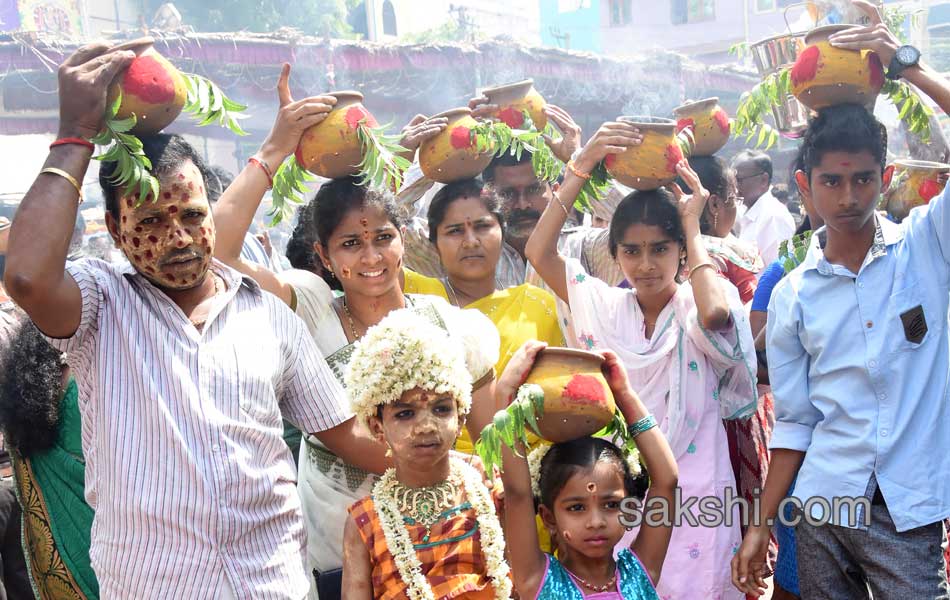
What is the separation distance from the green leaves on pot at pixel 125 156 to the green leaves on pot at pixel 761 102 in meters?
2.28

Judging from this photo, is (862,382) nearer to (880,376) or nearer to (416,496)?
(880,376)

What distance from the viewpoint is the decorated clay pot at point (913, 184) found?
4.13 metres

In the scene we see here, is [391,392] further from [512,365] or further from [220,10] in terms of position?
[220,10]

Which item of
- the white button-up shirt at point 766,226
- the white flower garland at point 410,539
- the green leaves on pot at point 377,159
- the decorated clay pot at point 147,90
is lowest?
the white button-up shirt at point 766,226

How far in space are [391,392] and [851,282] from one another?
1.51 metres

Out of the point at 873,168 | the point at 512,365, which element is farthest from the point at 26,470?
the point at 873,168

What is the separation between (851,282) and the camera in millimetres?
2965

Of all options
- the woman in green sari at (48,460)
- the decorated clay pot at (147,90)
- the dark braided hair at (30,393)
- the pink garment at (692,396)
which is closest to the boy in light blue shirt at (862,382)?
the pink garment at (692,396)

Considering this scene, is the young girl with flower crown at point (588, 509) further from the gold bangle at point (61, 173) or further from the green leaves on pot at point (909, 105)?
the green leaves on pot at point (909, 105)

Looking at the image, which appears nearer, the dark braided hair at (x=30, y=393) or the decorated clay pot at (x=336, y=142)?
the decorated clay pot at (x=336, y=142)

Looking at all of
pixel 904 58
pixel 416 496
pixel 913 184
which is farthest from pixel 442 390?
pixel 913 184

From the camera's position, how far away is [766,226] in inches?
276

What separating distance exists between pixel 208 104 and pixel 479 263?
133 cm

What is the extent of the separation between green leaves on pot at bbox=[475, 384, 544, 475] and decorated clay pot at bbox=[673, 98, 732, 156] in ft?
6.75
